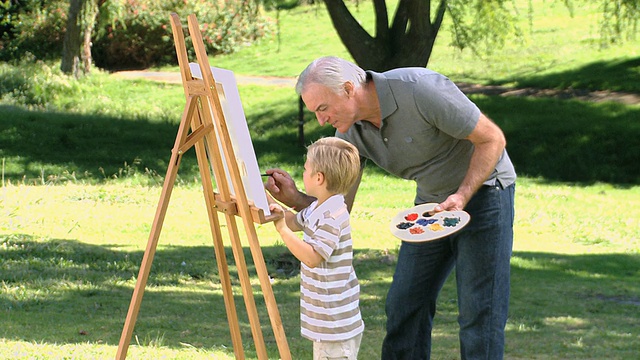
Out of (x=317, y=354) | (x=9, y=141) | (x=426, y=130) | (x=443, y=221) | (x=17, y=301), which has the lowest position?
(x=9, y=141)

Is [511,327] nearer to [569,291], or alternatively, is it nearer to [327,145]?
[569,291]

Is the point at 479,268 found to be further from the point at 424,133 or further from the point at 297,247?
the point at 297,247

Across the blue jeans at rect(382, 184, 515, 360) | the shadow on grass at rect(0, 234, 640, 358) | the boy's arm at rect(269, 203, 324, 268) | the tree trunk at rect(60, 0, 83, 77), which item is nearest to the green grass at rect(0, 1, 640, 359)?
the shadow on grass at rect(0, 234, 640, 358)

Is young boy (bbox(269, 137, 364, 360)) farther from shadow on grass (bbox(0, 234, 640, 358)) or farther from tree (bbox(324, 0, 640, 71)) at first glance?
tree (bbox(324, 0, 640, 71))

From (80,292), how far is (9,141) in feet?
29.9

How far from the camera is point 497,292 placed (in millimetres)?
4418

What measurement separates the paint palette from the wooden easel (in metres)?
0.62

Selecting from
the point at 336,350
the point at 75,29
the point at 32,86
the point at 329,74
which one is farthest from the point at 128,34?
the point at 336,350

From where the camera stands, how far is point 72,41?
73.5ft

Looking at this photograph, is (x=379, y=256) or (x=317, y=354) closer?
(x=317, y=354)

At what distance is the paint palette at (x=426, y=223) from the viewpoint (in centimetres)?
408

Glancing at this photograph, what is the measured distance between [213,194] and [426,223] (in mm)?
1042

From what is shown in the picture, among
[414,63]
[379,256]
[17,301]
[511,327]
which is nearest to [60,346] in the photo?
[17,301]

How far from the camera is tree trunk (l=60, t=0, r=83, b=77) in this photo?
21558 millimetres
